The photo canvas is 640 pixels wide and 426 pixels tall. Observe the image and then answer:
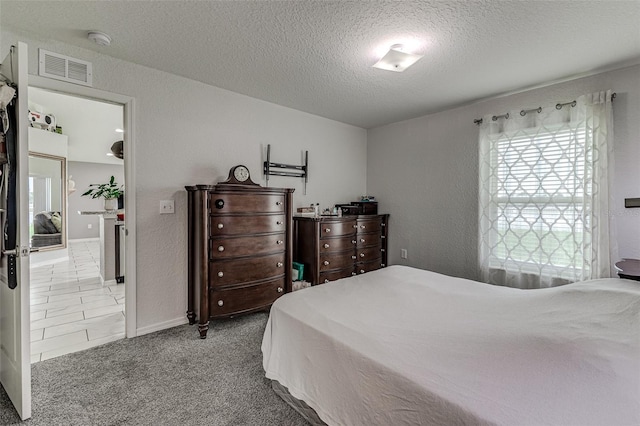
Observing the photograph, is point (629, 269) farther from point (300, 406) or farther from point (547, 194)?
point (300, 406)

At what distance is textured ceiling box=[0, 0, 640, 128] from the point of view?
1.79 meters

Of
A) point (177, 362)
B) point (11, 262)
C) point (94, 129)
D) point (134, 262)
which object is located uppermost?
point (94, 129)

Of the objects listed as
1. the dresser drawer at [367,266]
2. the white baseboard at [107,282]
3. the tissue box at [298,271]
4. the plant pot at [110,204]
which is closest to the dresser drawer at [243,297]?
the tissue box at [298,271]

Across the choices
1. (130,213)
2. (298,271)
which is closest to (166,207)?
(130,213)

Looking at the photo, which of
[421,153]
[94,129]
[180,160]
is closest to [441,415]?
[180,160]

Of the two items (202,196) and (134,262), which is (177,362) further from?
(202,196)

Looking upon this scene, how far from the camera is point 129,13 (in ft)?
6.05

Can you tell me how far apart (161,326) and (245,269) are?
37.5 inches

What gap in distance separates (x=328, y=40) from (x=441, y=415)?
2.33 m

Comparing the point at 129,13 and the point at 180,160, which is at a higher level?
the point at 129,13

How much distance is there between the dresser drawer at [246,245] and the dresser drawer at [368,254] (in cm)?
129

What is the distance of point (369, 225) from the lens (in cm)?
403

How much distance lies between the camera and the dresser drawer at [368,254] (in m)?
3.92

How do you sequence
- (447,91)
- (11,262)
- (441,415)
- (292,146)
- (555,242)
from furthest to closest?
1. (292,146)
2. (447,91)
3. (555,242)
4. (11,262)
5. (441,415)
